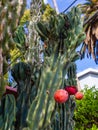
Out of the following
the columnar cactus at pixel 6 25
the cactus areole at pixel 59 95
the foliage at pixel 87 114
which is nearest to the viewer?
the columnar cactus at pixel 6 25

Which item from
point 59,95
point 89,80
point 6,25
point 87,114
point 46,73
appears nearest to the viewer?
point 6,25

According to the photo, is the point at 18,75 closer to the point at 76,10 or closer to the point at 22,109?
the point at 22,109

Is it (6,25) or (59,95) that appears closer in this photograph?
(6,25)

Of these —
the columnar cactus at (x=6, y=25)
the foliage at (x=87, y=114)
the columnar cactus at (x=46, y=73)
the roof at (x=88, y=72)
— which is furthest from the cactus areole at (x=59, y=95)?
the roof at (x=88, y=72)

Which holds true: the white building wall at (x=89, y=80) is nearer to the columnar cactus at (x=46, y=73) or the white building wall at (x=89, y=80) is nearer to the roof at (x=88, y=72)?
the roof at (x=88, y=72)

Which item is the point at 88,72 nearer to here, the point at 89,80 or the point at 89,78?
the point at 89,78

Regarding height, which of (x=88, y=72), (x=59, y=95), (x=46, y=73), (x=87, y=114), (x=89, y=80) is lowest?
(x=59, y=95)

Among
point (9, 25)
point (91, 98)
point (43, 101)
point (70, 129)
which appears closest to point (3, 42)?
point (9, 25)

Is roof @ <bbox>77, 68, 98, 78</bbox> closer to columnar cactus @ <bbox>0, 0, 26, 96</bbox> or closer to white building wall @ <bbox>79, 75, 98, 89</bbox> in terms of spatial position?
white building wall @ <bbox>79, 75, 98, 89</bbox>

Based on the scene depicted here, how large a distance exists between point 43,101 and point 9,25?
973 mm

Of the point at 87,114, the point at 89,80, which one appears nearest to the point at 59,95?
the point at 87,114

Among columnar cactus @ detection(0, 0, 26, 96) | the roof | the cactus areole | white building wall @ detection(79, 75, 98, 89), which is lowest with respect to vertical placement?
the cactus areole

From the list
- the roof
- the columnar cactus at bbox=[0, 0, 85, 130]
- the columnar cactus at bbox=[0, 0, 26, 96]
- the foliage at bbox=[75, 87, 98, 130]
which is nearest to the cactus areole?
the columnar cactus at bbox=[0, 0, 85, 130]

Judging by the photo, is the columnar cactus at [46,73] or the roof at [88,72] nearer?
the columnar cactus at [46,73]
